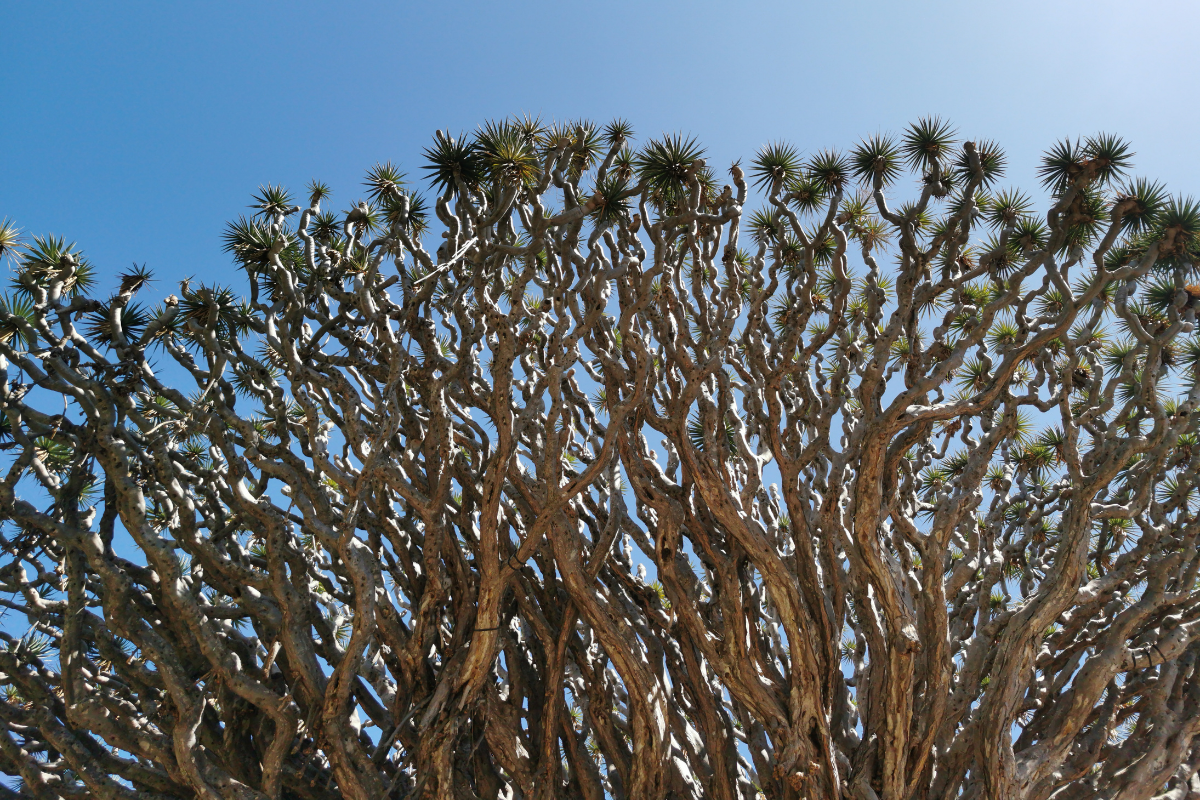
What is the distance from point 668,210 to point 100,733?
679 cm

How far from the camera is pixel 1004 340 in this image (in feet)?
32.3

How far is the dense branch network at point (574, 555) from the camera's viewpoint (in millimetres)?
5695

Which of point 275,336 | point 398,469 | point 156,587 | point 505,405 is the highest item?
point 275,336

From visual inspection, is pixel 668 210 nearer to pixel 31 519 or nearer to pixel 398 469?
pixel 398 469

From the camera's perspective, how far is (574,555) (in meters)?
6.02

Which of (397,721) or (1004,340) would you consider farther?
(1004,340)

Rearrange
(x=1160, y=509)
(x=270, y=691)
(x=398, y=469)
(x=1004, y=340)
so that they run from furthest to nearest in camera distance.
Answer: (x=1004, y=340), (x=1160, y=509), (x=398, y=469), (x=270, y=691)

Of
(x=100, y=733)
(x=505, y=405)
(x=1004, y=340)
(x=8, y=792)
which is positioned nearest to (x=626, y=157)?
(x=505, y=405)

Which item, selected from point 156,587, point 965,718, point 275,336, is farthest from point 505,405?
point 965,718

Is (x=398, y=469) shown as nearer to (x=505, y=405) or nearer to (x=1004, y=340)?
(x=505, y=405)

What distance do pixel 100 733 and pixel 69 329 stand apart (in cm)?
334

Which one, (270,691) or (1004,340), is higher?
(1004,340)

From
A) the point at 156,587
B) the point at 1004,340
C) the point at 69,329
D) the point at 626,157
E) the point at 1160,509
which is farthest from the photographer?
the point at 1004,340

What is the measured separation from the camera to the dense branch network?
5.70 meters
